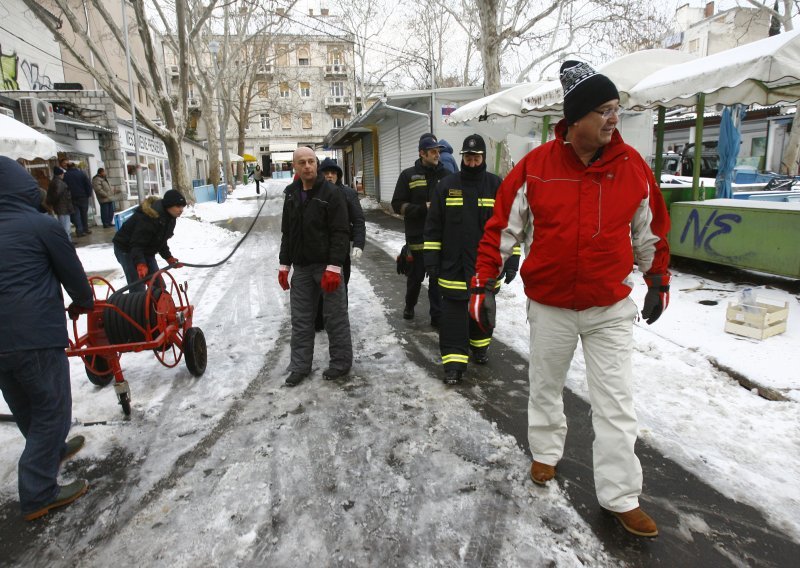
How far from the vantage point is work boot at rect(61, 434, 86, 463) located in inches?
128

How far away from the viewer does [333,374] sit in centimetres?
436

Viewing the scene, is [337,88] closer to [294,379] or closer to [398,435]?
[294,379]

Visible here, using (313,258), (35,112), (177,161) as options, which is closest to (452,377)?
(313,258)

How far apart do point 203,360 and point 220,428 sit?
118cm

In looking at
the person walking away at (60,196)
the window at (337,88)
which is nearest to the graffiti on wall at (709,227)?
the person walking away at (60,196)

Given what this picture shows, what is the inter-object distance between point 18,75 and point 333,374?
18067mm

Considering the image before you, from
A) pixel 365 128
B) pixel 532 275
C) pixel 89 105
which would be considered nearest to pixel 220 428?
pixel 532 275

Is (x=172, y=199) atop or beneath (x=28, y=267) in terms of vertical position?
atop

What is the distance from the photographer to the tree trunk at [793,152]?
16469mm

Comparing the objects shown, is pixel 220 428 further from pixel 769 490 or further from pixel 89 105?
pixel 89 105

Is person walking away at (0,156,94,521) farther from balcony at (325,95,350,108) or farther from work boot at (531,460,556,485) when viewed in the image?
balcony at (325,95,350,108)

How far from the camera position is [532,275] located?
2541mm

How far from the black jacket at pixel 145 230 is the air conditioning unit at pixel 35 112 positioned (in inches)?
366

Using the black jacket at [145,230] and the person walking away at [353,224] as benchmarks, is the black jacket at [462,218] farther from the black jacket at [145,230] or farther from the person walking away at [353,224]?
the black jacket at [145,230]
